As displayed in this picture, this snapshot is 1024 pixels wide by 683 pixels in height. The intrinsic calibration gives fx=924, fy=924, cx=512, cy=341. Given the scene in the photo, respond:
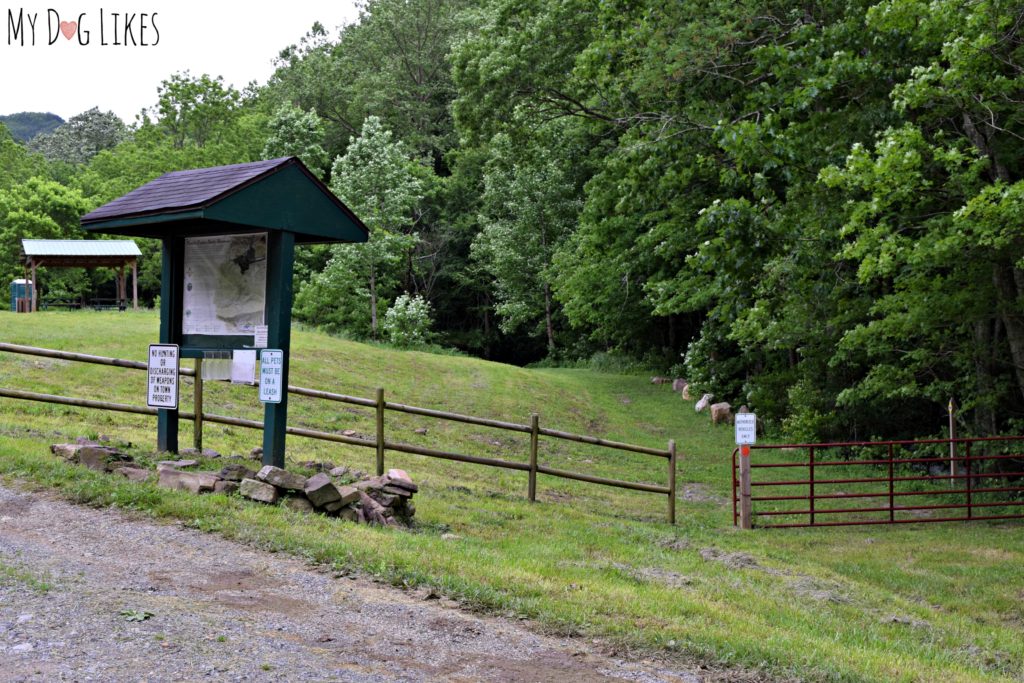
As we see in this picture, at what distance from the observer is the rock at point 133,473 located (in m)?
9.08

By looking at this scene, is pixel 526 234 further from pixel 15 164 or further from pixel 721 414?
pixel 15 164

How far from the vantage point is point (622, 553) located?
9.78 m

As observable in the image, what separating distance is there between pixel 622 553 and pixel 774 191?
440 inches

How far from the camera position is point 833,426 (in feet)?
75.2

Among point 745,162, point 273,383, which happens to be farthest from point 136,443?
point 745,162

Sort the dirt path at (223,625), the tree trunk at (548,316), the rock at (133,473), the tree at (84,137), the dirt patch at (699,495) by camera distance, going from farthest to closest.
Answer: the tree at (84,137)
the tree trunk at (548,316)
the dirt patch at (699,495)
the rock at (133,473)
the dirt path at (223,625)

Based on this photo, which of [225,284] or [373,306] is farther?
[373,306]

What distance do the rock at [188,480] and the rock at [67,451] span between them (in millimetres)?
1080

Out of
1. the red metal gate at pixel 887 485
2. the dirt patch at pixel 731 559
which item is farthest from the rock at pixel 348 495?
the red metal gate at pixel 887 485

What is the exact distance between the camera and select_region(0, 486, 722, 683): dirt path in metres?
5.12

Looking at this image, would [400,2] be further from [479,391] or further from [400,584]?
[400,584]

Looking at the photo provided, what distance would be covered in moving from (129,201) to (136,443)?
327 cm

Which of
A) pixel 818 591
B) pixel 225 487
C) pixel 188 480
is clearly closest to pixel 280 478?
pixel 225 487

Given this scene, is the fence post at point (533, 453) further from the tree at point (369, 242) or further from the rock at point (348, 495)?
the tree at point (369, 242)
